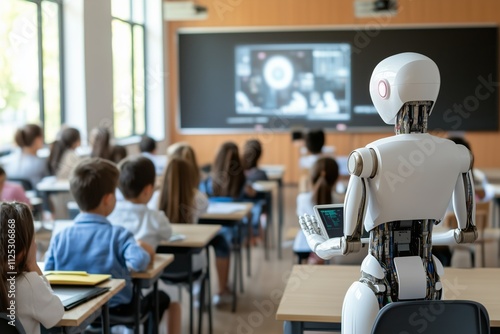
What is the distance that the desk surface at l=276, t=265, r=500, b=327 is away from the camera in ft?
8.02

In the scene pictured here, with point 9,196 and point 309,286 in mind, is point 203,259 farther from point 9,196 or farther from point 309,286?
point 309,286

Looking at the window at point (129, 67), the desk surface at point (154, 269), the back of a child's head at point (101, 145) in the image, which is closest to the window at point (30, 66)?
the window at point (129, 67)

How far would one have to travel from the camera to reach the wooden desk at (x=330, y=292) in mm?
2443

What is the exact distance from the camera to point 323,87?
1126cm

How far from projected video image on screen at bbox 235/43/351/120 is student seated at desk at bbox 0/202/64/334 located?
29.8 feet

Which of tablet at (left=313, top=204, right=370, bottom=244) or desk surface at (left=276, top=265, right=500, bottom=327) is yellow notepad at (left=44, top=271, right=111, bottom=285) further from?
tablet at (left=313, top=204, right=370, bottom=244)

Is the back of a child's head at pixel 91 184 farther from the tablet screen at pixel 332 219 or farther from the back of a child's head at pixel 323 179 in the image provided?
the back of a child's head at pixel 323 179

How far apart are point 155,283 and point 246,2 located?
8.51 meters

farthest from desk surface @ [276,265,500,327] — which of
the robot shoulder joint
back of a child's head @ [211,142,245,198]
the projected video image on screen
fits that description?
the projected video image on screen

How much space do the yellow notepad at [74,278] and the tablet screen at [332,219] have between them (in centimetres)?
84

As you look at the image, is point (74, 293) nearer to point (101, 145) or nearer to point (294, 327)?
point (294, 327)

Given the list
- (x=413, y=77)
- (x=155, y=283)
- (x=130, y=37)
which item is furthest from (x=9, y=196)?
(x=130, y=37)

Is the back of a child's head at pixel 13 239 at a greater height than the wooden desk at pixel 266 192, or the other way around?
the back of a child's head at pixel 13 239

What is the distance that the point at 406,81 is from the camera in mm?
2238
